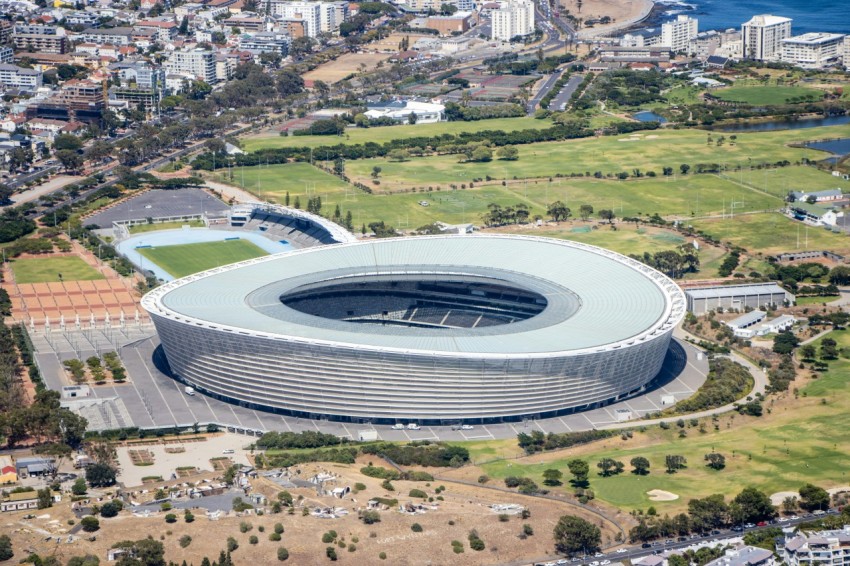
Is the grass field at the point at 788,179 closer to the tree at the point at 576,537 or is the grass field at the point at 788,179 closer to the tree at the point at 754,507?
the tree at the point at 754,507

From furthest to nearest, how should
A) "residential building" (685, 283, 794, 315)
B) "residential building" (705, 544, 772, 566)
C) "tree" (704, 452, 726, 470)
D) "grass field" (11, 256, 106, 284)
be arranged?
"grass field" (11, 256, 106, 284)
"residential building" (685, 283, 794, 315)
"tree" (704, 452, 726, 470)
"residential building" (705, 544, 772, 566)

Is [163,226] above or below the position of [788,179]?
below

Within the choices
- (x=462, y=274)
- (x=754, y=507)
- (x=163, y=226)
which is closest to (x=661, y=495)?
(x=754, y=507)

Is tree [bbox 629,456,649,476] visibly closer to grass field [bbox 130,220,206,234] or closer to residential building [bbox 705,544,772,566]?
residential building [bbox 705,544,772,566]

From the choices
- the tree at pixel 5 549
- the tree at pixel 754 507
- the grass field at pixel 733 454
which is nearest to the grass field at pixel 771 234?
the grass field at pixel 733 454

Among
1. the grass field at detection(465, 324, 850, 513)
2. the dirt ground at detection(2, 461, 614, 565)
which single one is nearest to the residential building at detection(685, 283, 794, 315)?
the grass field at detection(465, 324, 850, 513)

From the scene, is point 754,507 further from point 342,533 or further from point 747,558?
point 342,533
